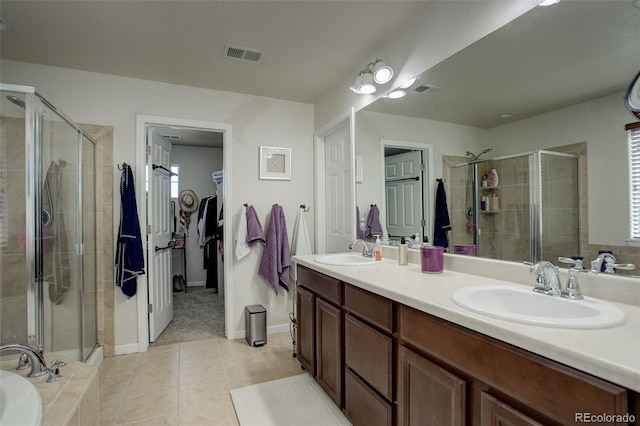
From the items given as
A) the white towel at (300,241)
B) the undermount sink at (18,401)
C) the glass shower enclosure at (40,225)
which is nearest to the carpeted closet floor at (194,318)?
the glass shower enclosure at (40,225)

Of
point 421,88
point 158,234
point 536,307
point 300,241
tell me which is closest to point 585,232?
point 536,307

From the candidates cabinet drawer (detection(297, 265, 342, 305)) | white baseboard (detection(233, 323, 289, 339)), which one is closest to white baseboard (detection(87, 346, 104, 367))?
white baseboard (detection(233, 323, 289, 339))

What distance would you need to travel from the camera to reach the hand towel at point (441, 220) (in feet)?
6.26

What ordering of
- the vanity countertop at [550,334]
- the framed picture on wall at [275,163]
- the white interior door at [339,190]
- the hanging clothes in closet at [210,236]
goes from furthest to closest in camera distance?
the hanging clothes in closet at [210,236]
the framed picture on wall at [275,163]
the white interior door at [339,190]
the vanity countertop at [550,334]

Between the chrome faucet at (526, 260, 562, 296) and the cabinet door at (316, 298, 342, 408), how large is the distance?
981 millimetres

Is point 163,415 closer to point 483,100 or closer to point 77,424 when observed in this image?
point 77,424

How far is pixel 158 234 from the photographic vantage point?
3.21 m

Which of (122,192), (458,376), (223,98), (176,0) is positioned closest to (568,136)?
(458,376)

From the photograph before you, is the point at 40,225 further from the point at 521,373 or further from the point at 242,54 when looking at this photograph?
the point at 521,373

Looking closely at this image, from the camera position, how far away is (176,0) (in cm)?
186

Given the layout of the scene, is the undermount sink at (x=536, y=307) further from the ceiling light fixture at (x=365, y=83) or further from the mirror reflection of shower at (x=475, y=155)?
the ceiling light fixture at (x=365, y=83)

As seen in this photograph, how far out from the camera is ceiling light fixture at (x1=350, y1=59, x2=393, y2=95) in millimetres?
2230

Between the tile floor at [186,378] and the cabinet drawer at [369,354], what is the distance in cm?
87

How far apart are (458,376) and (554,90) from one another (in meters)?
1.24
